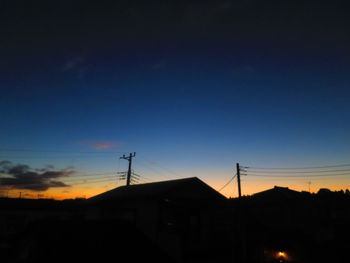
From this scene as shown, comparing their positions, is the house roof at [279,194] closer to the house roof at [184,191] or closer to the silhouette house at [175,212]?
the silhouette house at [175,212]

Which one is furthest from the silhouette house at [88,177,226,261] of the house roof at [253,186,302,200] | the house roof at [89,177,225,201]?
the house roof at [253,186,302,200]

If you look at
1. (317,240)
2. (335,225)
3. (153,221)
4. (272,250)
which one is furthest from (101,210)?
(335,225)

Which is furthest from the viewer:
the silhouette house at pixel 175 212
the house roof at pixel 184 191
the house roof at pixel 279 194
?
the house roof at pixel 279 194

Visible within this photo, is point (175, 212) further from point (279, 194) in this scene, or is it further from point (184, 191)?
point (279, 194)

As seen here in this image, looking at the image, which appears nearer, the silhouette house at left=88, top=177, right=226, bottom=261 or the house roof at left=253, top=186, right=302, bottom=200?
the silhouette house at left=88, top=177, right=226, bottom=261

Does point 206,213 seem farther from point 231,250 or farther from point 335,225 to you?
point 335,225

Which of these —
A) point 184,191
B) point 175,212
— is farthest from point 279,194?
point 175,212

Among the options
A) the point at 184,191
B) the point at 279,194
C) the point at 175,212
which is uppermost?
the point at 279,194

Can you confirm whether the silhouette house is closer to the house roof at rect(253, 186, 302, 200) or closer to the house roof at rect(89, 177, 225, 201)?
the house roof at rect(89, 177, 225, 201)

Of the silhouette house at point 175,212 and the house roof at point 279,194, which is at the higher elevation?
the house roof at point 279,194

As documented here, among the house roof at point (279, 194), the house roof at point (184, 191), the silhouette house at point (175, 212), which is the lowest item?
the silhouette house at point (175, 212)

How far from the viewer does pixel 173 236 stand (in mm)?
17781

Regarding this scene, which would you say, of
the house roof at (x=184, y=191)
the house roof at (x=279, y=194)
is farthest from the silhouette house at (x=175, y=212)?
the house roof at (x=279, y=194)

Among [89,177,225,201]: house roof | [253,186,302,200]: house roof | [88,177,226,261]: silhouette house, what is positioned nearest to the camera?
[88,177,226,261]: silhouette house
